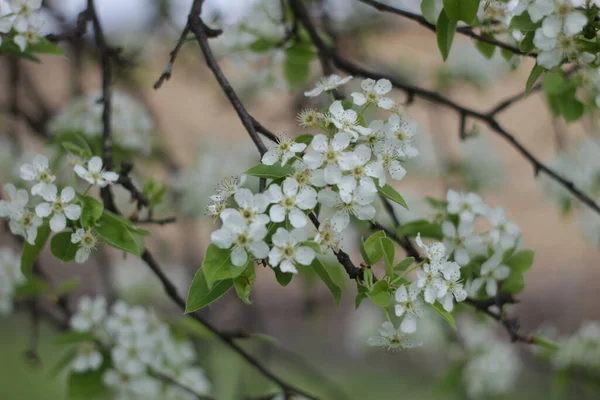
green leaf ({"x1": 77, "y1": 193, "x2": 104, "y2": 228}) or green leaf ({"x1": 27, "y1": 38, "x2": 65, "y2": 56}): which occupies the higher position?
green leaf ({"x1": 27, "y1": 38, "x2": 65, "y2": 56})

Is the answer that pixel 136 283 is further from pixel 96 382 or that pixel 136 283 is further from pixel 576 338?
pixel 576 338

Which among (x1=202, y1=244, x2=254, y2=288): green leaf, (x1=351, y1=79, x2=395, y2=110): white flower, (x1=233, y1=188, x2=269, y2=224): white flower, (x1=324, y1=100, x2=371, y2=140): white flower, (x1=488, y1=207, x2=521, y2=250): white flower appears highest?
(x1=324, y1=100, x2=371, y2=140): white flower

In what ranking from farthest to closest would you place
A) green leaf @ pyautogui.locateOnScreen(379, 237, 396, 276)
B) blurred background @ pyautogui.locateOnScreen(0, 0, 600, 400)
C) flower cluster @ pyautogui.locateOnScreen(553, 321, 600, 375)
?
blurred background @ pyautogui.locateOnScreen(0, 0, 600, 400), flower cluster @ pyautogui.locateOnScreen(553, 321, 600, 375), green leaf @ pyautogui.locateOnScreen(379, 237, 396, 276)

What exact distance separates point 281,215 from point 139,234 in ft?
1.08

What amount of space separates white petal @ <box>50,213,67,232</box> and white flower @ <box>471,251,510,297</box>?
0.65 m

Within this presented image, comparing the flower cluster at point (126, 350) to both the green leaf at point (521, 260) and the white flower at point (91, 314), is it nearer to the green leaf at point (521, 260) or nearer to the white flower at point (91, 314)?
the white flower at point (91, 314)

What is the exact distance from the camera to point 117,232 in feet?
3.22

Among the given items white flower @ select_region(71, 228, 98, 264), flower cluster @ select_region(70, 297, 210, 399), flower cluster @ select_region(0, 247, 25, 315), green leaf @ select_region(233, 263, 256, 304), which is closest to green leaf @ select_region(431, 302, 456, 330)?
green leaf @ select_region(233, 263, 256, 304)

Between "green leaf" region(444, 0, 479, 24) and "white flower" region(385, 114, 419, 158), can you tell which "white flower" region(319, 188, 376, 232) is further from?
"green leaf" region(444, 0, 479, 24)

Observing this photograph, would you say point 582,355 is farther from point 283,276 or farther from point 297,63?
point 283,276

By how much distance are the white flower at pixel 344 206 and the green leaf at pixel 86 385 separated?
0.84 m

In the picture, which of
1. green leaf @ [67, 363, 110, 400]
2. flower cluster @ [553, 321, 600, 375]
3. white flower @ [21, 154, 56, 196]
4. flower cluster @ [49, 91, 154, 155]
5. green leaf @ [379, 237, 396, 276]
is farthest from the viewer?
flower cluster @ [553, 321, 600, 375]

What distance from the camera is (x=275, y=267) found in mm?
807

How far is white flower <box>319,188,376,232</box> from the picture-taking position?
804 millimetres
